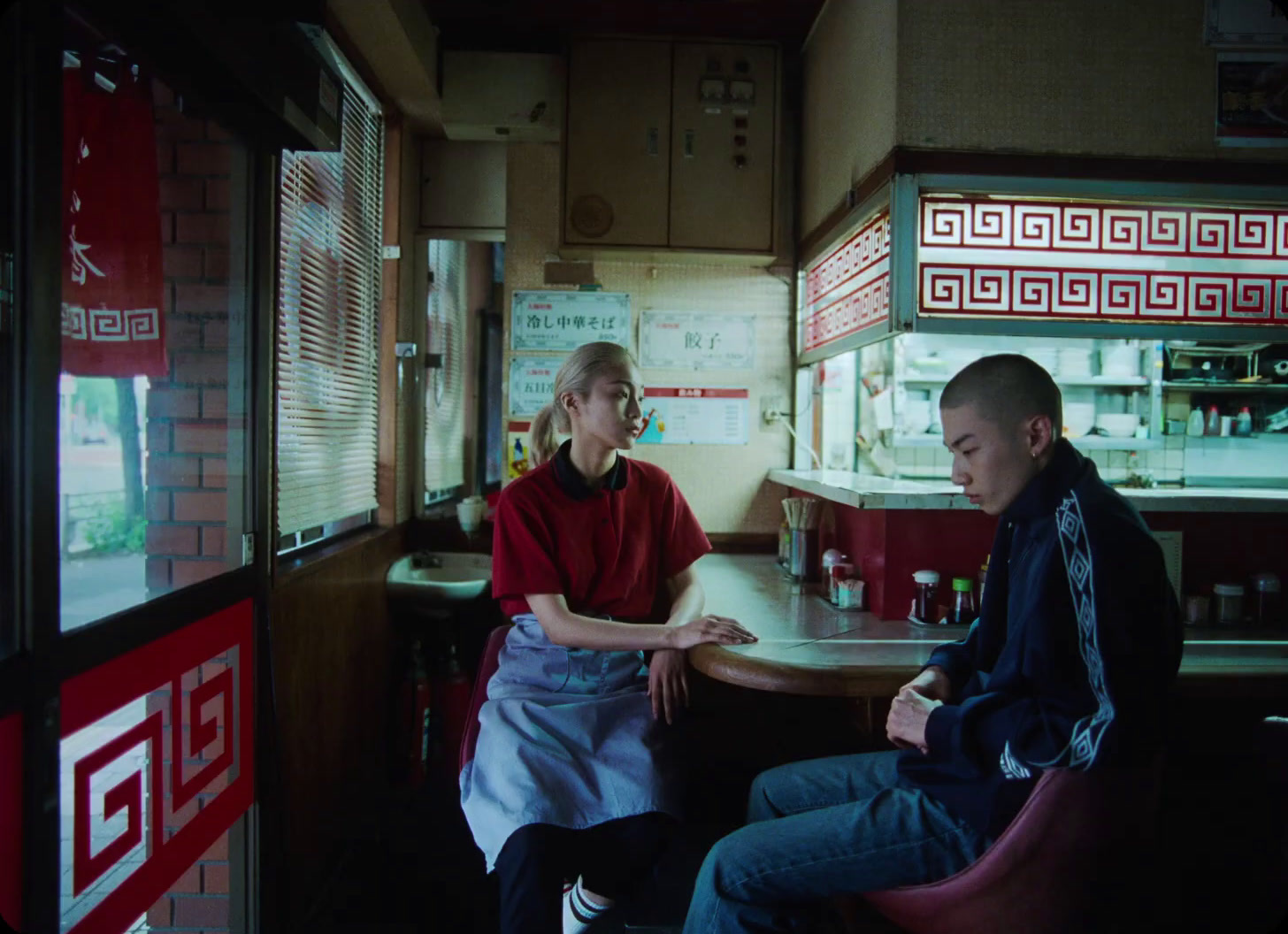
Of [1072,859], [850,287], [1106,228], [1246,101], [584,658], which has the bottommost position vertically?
[1072,859]

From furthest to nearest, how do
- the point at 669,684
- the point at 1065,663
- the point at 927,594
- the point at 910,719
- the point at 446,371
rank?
the point at 446,371 < the point at 927,594 < the point at 669,684 < the point at 910,719 < the point at 1065,663

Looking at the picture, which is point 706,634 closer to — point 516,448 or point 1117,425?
point 516,448

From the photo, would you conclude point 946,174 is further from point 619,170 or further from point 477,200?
point 477,200

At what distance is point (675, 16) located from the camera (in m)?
3.44

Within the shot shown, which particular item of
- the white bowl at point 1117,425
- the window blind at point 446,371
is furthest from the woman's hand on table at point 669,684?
the white bowl at point 1117,425

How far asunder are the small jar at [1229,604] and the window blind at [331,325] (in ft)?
9.29

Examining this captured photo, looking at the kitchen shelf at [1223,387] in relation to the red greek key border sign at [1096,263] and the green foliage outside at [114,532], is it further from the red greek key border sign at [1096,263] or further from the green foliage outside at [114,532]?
the green foliage outside at [114,532]

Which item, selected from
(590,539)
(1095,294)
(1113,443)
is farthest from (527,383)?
(1113,443)

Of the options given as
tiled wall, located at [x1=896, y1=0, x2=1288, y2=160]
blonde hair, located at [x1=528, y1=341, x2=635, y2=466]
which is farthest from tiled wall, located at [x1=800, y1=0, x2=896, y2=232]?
blonde hair, located at [x1=528, y1=341, x2=635, y2=466]

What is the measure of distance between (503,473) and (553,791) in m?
2.00

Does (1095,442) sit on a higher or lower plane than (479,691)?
higher

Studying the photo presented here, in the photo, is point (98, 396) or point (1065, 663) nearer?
point (1065, 663)

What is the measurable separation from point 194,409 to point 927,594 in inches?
81.9

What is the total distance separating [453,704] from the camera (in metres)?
3.52
